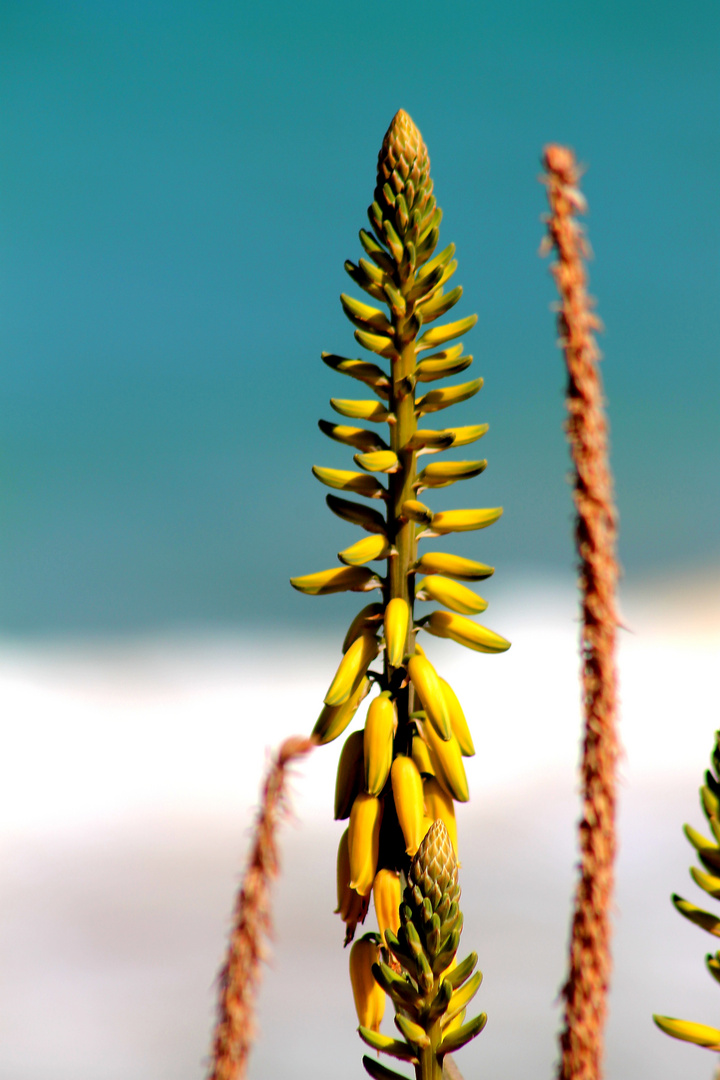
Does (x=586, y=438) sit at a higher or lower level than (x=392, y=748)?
higher

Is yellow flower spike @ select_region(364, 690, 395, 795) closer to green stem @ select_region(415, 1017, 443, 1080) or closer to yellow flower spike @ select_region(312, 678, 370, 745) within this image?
yellow flower spike @ select_region(312, 678, 370, 745)

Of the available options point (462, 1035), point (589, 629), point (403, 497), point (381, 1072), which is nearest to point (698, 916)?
point (462, 1035)

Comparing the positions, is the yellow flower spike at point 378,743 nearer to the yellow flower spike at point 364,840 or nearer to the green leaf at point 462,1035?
the yellow flower spike at point 364,840

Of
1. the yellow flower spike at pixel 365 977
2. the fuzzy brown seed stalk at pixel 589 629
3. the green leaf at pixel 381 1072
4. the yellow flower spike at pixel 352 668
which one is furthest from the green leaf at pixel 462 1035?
the fuzzy brown seed stalk at pixel 589 629

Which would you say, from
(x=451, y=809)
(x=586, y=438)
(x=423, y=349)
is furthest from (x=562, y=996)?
(x=423, y=349)

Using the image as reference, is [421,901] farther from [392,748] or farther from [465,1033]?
[392,748]

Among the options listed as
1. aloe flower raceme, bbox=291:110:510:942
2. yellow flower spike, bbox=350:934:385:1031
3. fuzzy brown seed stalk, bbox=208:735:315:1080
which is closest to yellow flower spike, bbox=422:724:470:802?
aloe flower raceme, bbox=291:110:510:942
